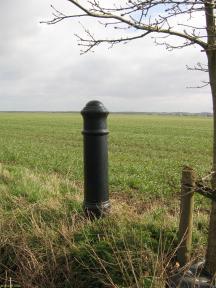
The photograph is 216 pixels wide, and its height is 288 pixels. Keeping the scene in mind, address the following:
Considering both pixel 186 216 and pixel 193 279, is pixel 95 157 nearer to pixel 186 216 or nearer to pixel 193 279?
pixel 186 216

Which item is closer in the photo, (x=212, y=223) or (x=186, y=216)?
(x=212, y=223)

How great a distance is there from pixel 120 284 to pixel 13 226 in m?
1.47

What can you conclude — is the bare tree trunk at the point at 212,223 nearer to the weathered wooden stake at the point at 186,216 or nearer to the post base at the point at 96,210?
the weathered wooden stake at the point at 186,216

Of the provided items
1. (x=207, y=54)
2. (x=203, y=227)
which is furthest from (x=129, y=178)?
(x=207, y=54)

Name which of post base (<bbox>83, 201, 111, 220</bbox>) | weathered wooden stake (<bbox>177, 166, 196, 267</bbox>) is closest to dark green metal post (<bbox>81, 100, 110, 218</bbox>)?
post base (<bbox>83, 201, 111, 220</bbox>)

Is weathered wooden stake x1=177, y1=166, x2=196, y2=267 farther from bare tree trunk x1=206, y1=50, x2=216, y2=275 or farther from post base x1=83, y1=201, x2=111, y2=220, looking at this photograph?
post base x1=83, y1=201, x2=111, y2=220

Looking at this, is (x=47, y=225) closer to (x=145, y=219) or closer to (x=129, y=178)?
(x=145, y=219)

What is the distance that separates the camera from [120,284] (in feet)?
8.94

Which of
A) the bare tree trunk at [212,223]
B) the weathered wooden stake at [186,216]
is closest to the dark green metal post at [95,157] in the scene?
the weathered wooden stake at [186,216]

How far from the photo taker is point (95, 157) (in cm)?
364

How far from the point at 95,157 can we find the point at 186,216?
1.02 m

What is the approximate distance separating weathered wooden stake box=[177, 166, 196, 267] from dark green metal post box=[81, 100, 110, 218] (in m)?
0.91

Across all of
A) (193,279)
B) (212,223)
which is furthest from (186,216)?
(193,279)

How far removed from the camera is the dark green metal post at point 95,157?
11.8 feet
